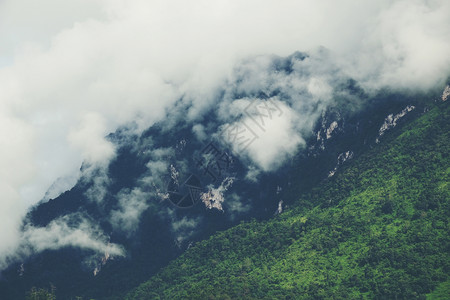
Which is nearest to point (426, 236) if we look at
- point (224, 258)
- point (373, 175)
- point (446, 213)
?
point (446, 213)

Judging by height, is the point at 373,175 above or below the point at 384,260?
above

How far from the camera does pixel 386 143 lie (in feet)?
589

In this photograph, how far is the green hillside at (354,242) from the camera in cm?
13738

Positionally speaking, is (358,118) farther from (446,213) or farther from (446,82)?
(446,213)

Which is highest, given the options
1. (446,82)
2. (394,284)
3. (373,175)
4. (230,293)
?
(446,82)

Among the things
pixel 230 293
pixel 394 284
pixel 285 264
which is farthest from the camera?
pixel 285 264

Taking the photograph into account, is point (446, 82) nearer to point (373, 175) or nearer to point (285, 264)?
point (373, 175)

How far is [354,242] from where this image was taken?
6117 inches

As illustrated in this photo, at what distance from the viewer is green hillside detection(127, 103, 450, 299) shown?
13738 cm

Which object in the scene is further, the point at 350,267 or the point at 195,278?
the point at 195,278

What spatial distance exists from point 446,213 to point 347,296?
37.3 metres

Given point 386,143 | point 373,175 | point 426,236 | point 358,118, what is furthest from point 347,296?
point 358,118

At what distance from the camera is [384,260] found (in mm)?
142125

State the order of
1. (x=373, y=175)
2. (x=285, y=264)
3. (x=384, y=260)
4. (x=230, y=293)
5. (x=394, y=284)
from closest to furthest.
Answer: (x=394, y=284) < (x=384, y=260) < (x=230, y=293) < (x=285, y=264) < (x=373, y=175)
